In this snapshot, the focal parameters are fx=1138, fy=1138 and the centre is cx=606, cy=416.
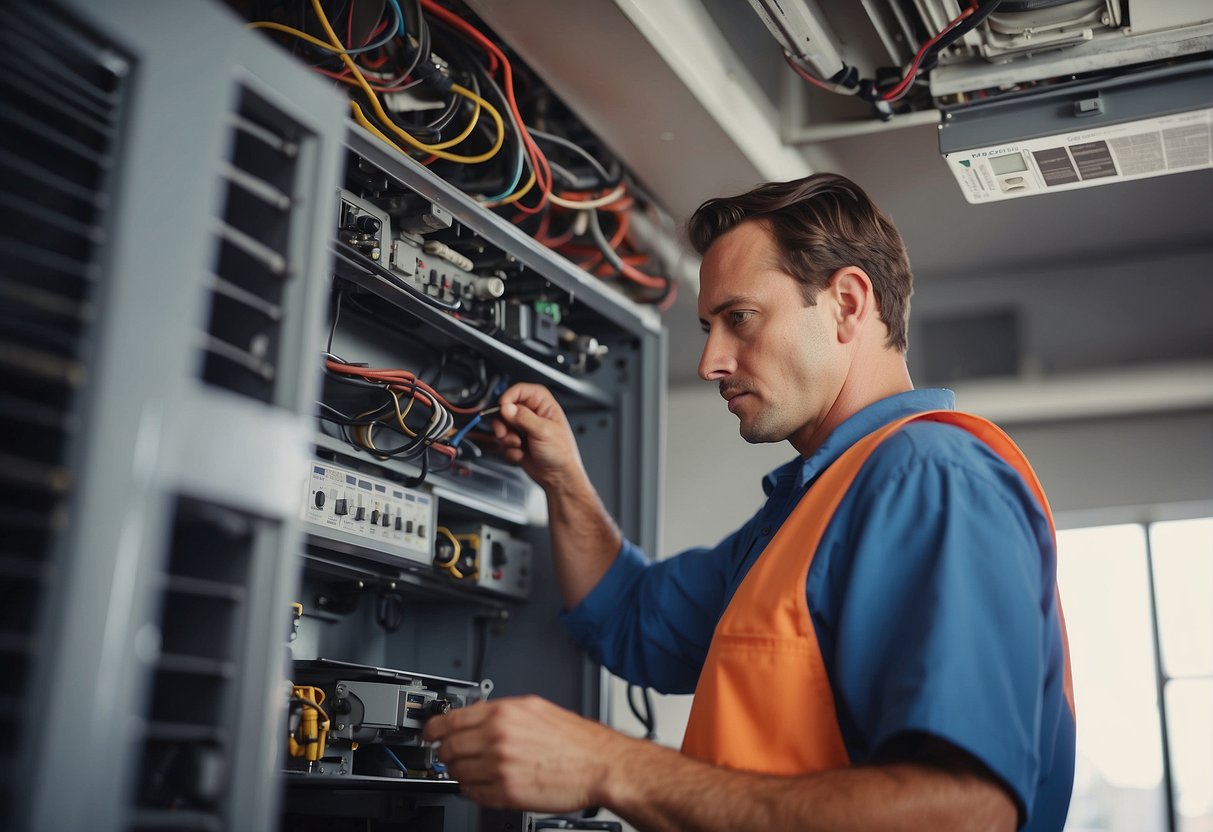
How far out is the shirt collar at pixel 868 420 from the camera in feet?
5.17

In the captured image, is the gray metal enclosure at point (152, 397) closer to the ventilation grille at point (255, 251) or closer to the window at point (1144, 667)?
the ventilation grille at point (255, 251)

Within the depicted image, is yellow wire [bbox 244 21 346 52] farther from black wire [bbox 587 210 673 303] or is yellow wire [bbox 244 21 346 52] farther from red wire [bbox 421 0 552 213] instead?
black wire [bbox 587 210 673 303]

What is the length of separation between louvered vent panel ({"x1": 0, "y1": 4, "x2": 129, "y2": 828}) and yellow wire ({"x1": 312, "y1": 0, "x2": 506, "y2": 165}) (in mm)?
803

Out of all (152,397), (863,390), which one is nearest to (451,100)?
(863,390)

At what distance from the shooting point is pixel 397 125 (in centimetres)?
182

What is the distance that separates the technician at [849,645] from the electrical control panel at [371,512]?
1.69 feet

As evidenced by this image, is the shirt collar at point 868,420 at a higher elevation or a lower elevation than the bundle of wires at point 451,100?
lower

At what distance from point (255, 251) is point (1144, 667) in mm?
3871

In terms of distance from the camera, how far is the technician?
3.78 ft

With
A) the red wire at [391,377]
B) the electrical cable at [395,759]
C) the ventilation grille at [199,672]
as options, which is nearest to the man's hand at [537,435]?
the red wire at [391,377]

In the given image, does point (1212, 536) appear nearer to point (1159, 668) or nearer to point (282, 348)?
point (1159, 668)

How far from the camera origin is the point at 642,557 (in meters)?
2.13

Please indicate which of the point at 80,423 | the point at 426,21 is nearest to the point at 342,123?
the point at 80,423

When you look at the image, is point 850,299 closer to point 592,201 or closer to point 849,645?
point 849,645
